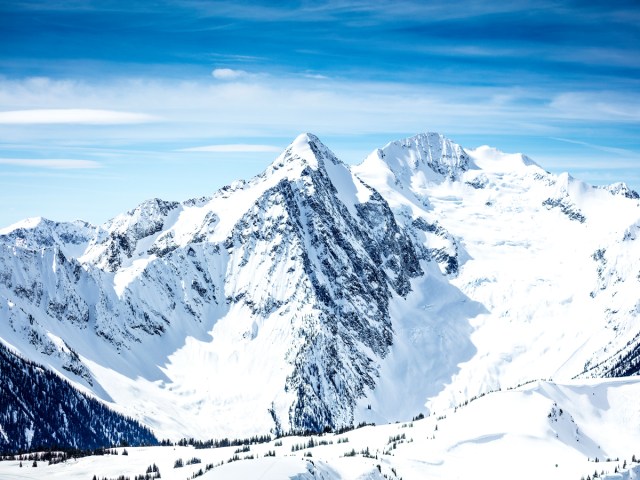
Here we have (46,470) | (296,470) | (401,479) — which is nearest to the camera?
(296,470)

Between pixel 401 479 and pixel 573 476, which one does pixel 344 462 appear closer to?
pixel 401 479

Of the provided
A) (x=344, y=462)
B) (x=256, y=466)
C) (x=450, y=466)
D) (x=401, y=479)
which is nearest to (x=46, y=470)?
(x=256, y=466)

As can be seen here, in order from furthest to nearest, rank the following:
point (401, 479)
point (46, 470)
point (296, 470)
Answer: point (46, 470)
point (401, 479)
point (296, 470)

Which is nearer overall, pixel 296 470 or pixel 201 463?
pixel 296 470

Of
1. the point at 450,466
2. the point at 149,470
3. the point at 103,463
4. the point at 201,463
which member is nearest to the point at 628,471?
the point at 450,466

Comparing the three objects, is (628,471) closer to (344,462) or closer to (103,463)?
(344,462)

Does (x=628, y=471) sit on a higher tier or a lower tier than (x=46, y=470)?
lower

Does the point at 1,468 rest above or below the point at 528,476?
above

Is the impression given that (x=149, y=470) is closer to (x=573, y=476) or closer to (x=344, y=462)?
(x=344, y=462)

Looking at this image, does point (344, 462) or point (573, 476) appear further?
point (573, 476)
